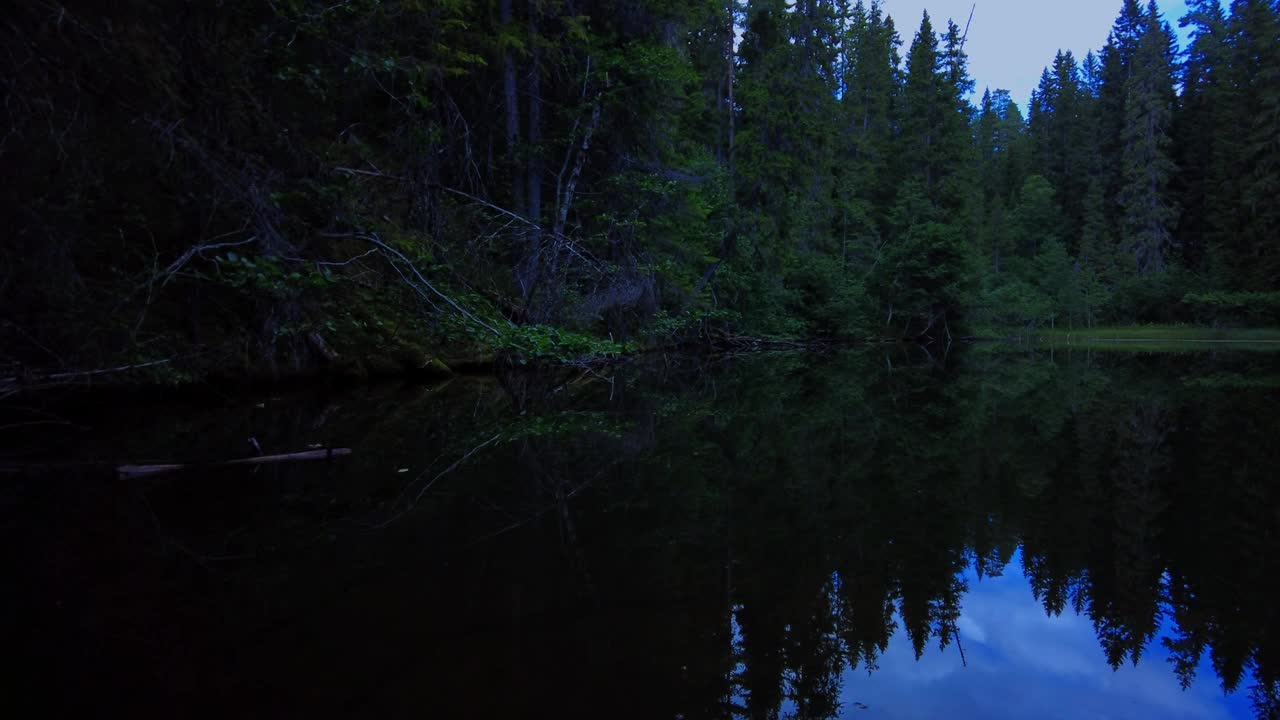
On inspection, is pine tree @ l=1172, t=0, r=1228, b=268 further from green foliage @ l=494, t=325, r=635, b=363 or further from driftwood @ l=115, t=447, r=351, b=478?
driftwood @ l=115, t=447, r=351, b=478

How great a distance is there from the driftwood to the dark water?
0.28ft

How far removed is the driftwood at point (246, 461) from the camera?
4.22m

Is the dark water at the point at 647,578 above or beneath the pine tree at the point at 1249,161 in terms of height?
beneath

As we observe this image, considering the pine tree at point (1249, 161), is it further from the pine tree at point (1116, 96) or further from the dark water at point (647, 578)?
the dark water at point (647, 578)

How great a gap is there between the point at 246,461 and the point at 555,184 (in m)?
12.5

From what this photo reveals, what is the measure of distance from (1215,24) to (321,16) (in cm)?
6182

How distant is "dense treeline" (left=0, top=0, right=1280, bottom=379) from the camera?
181 inches

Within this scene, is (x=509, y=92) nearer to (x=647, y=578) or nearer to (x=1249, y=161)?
(x=647, y=578)

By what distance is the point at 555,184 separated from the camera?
52.3 ft

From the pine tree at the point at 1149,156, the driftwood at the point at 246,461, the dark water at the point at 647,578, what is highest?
the pine tree at the point at 1149,156

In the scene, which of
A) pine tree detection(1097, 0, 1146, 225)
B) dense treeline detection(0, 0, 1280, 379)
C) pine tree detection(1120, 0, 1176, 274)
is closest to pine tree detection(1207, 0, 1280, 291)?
dense treeline detection(0, 0, 1280, 379)

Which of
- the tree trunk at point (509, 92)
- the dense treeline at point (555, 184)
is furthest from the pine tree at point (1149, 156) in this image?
the tree trunk at point (509, 92)

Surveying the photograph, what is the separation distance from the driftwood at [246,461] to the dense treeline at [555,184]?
1350 millimetres

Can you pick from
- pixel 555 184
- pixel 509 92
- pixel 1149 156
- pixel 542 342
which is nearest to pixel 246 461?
pixel 542 342
